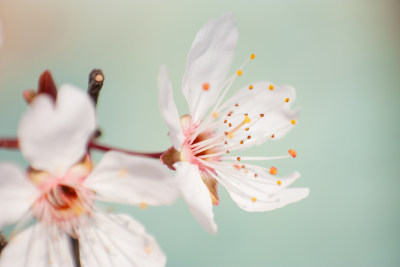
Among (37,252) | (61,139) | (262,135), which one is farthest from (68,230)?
(262,135)

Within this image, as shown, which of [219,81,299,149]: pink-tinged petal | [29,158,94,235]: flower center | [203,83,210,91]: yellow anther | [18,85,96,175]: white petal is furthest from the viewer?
→ [219,81,299,149]: pink-tinged petal

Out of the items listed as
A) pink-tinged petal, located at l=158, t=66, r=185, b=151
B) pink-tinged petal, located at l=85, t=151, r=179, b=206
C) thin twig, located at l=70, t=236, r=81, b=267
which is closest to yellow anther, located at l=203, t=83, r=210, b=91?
pink-tinged petal, located at l=158, t=66, r=185, b=151

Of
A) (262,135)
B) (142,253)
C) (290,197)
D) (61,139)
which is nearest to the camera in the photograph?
(61,139)

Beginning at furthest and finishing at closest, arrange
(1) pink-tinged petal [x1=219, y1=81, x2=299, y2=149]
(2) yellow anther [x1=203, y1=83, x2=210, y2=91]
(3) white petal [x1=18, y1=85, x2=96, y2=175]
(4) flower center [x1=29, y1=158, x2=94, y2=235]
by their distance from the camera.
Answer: (1) pink-tinged petal [x1=219, y1=81, x2=299, y2=149], (2) yellow anther [x1=203, y1=83, x2=210, y2=91], (4) flower center [x1=29, y1=158, x2=94, y2=235], (3) white petal [x1=18, y1=85, x2=96, y2=175]

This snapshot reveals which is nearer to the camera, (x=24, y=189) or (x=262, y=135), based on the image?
(x=24, y=189)

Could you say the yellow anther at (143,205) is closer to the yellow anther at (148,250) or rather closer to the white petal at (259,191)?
the yellow anther at (148,250)

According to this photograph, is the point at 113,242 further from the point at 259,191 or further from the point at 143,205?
the point at 259,191

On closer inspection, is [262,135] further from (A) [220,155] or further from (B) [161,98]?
(B) [161,98]

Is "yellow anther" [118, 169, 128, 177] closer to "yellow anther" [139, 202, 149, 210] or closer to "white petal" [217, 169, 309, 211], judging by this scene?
"yellow anther" [139, 202, 149, 210]
